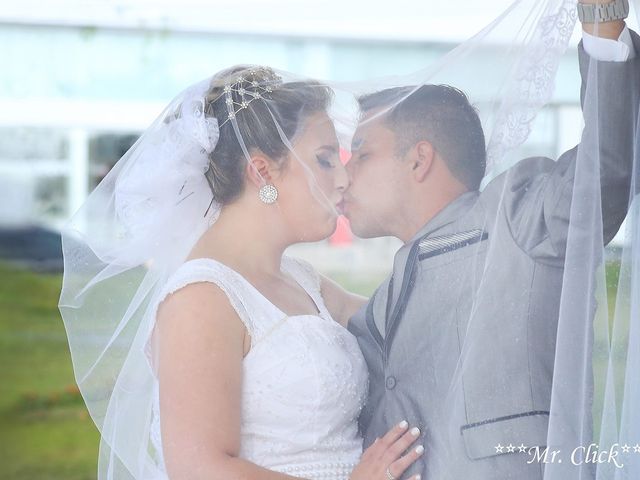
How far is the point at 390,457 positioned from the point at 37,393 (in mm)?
4630

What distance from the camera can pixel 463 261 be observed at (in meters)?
1.72

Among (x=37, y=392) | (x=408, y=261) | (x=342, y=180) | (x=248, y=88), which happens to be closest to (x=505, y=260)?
(x=408, y=261)

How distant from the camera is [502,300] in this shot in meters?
1.67

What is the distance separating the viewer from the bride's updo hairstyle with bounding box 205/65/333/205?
73.2 inches

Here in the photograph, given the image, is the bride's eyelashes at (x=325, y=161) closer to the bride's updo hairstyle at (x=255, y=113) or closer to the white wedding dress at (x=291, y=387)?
the bride's updo hairstyle at (x=255, y=113)

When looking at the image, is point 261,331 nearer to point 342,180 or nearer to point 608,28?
point 342,180

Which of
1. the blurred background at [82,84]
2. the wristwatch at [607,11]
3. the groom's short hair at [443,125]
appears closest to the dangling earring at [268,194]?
the groom's short hair at [443,125]

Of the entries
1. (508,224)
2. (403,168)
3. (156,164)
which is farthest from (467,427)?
(156,164)

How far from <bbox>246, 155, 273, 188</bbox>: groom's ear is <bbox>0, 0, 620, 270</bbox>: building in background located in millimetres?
1389

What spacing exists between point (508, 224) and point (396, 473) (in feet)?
1.61

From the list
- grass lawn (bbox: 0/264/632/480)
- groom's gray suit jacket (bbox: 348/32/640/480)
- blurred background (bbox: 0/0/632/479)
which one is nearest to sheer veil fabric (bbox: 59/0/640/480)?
groom's gray suit jacket (bbox: 348/32/640/480)

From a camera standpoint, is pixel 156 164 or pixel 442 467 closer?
pixel 442 467

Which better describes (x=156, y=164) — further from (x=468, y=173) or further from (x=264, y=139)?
(x=468, y=173)

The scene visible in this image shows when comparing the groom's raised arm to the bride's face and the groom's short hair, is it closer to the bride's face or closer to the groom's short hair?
the groom's short hair
